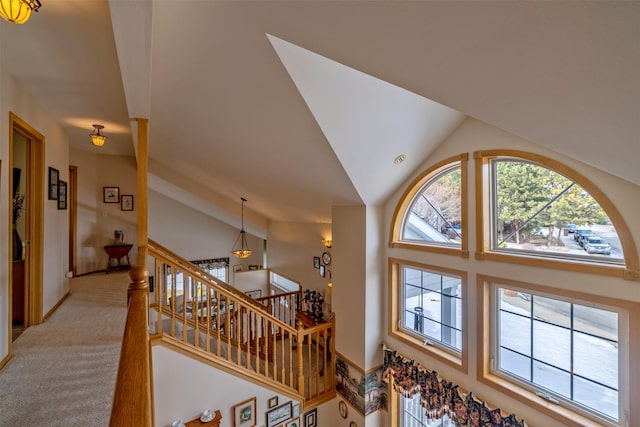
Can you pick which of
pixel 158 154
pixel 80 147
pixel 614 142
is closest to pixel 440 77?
pixel 614 142

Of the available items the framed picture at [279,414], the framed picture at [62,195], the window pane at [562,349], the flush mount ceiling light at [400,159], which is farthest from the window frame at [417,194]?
the framed picture at [62,195]

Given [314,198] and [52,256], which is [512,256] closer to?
[314,198]

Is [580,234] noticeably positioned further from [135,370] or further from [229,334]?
[229,334]

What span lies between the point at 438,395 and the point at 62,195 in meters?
5.52

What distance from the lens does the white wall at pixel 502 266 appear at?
6.42ft

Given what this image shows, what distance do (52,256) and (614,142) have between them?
526cm

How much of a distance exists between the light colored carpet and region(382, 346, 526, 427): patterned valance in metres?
3.06

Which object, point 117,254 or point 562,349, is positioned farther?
point 117,254

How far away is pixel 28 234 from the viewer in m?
2.93

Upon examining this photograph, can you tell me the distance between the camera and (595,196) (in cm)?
209

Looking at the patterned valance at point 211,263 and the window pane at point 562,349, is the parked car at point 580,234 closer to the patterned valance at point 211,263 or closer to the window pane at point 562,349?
the window pane at point 562,349

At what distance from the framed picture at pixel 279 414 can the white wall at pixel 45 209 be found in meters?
2.81

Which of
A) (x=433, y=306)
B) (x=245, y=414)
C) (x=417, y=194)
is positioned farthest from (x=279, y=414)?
(x=417, y=194)

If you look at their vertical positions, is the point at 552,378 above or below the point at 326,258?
below
